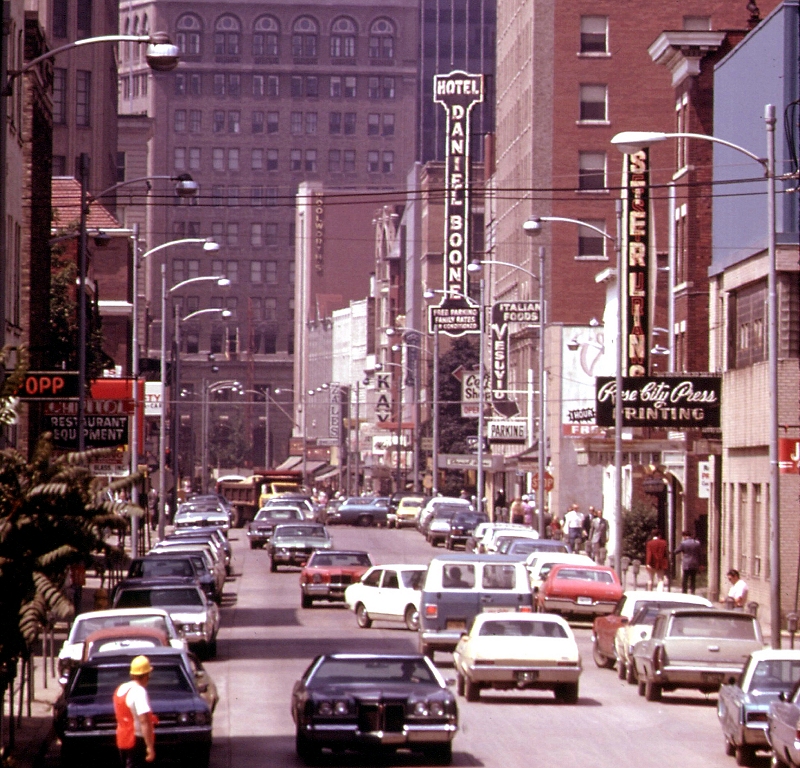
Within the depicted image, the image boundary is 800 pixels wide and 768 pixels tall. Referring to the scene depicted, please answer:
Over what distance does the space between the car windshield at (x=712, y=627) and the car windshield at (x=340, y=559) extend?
1957 centimetres

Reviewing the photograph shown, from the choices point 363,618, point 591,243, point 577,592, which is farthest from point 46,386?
point 591,243

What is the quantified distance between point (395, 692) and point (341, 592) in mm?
25971

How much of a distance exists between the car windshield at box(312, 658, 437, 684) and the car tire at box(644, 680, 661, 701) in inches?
266

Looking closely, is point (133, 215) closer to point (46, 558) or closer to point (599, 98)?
point (599, 98)

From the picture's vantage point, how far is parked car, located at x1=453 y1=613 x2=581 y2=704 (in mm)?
28516

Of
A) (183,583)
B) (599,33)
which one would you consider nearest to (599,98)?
(599,33)

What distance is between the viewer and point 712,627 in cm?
2886

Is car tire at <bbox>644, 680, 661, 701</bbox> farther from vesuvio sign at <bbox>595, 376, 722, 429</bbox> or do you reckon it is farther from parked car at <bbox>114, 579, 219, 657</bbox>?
vesuvio sign at <bbox>595, 376, 722, 429</bbox>

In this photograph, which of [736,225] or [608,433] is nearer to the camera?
[736,225]

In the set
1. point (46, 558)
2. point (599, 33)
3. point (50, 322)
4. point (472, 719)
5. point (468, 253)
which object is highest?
point (599, 33)

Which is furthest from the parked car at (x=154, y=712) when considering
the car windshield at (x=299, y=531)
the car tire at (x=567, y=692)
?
the car windshield at (x=299, y=531)

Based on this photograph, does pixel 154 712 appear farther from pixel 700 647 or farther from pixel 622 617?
pixel 622 617

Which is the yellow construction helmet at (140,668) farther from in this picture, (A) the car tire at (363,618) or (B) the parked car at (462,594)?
(A) the car tire at (363,618)

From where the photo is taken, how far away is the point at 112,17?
116125 mm
